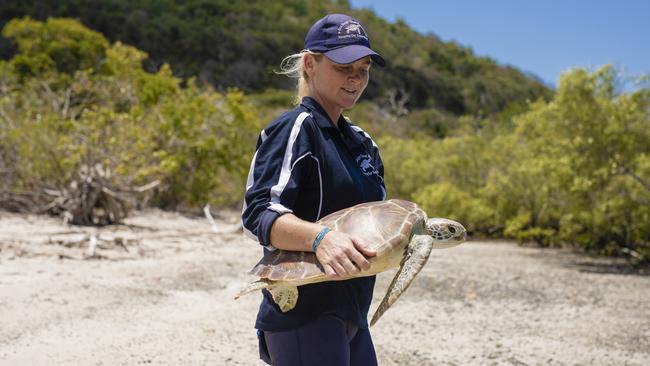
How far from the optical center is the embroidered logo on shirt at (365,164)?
2.32m

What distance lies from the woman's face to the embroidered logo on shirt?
20cm

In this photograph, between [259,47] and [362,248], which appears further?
[259,47]

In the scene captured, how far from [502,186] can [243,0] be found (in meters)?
81.8

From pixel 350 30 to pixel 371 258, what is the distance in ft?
2.68

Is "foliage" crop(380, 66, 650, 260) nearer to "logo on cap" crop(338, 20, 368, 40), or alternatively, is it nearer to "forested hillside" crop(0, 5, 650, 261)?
"forested hillside" crop(0, 5, 650, 261)

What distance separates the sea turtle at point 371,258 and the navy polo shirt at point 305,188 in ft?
0.27

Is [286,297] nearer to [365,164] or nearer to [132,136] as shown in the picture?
[365,164]

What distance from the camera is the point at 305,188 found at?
214 centimetres

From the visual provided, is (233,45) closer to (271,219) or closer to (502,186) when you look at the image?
(502,186)

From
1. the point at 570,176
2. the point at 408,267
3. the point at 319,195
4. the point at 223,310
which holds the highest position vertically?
the point at 319,195

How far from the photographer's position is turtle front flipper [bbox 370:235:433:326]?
2.02 m

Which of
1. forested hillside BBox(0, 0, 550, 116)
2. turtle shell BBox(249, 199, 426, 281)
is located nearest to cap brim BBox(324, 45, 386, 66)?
turtle shell BBox(249, 199, 426, 281)

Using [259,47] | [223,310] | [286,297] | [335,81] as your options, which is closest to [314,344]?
[286,297]

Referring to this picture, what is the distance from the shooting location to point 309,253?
78.3 inches
